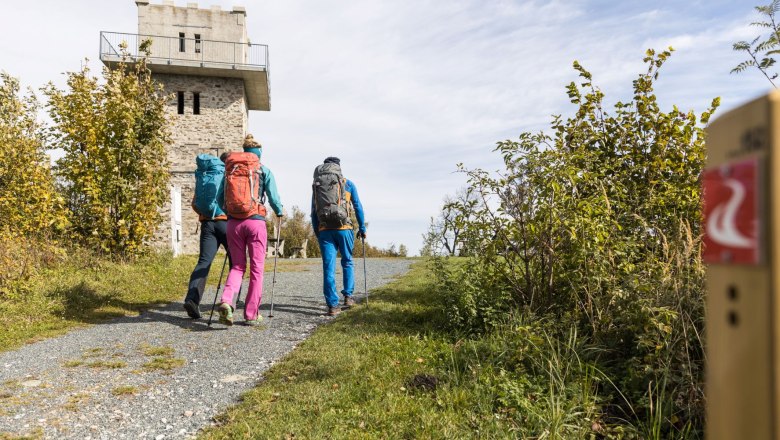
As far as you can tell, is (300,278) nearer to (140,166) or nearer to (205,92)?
(140,166)

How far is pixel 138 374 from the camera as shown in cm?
486

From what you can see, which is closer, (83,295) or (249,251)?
(249,251)

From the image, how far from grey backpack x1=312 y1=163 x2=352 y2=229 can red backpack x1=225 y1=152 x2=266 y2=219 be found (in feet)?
3.24

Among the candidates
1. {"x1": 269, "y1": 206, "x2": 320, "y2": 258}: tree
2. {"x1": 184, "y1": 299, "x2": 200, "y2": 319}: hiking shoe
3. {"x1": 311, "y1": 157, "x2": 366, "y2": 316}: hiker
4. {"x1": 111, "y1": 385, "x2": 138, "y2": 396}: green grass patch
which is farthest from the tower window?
{"x1": 111, "y1": 385, "x2": 138, "y2": 396}: green grass patch

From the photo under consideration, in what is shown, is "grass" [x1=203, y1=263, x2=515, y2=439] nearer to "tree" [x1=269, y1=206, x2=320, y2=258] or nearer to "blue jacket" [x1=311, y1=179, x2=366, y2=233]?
"blue jacket" [x1=311, y1=179, x2=366, y2=233]

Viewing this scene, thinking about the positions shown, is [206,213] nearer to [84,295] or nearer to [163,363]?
[163,363]

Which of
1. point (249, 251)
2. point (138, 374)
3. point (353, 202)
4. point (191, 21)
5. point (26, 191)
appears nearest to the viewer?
point (138, 374)

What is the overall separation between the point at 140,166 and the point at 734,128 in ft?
41.5

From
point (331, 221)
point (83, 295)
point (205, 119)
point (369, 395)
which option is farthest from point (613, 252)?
point (205, 119)

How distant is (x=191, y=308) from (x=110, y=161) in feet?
19.9

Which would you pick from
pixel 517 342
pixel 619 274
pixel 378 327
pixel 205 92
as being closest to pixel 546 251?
pixel 619 274

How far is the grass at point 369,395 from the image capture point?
132 inches

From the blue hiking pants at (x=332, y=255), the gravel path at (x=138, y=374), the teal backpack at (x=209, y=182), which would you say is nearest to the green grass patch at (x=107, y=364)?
the gravel path at (x=138, y=374)

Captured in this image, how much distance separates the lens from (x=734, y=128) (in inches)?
32.3
